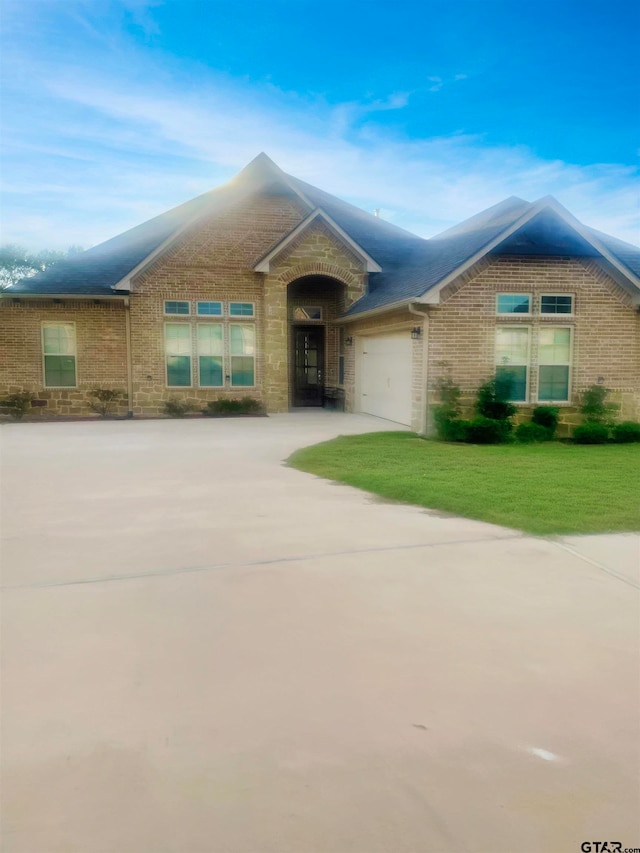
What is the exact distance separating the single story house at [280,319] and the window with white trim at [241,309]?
3 centimetres

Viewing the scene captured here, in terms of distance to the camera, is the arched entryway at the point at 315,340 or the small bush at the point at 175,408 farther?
the arched entryway at the point at 315,340

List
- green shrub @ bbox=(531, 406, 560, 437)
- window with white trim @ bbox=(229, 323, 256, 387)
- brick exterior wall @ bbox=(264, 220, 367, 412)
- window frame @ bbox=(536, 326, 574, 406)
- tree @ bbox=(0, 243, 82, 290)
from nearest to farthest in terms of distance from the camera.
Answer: green shrub @ bbox=(531, 406, 560, 437), window frame @ bbox=(536, 326, 574, 406), brick exterior wall @ bbox=(264, 220, 367, 412), window with white trim @ bbox=(229, 323, 256, 387), tree @ bbox=(0, 243, 82, 290)

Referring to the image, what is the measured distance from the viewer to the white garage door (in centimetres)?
1566

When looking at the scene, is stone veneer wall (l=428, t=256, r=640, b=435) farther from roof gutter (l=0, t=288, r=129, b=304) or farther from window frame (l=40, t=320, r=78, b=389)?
window frame (l=40, t=320, r=78, b=389)

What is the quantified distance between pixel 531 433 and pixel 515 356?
1934 mm

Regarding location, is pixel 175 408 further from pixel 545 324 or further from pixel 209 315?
pixel 545 324

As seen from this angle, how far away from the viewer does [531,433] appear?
13867mm

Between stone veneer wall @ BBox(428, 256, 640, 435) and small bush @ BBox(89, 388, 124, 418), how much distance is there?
9996mm

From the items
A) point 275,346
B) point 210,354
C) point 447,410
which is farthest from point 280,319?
point 447,410

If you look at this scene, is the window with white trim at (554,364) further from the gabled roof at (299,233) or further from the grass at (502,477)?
the gabled roof at (299,233)

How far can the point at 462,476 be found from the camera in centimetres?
930

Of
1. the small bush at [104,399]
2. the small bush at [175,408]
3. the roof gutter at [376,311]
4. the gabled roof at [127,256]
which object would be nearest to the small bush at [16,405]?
the small bush at [104,399]

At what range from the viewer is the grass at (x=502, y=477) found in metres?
6.96

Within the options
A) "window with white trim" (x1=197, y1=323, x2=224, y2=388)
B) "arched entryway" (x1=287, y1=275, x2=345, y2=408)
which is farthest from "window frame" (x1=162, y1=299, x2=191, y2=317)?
"arched entryway" (x1=287, y1=275, x2=345, y2=408)
